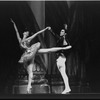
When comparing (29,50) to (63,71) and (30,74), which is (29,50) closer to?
(30,74)

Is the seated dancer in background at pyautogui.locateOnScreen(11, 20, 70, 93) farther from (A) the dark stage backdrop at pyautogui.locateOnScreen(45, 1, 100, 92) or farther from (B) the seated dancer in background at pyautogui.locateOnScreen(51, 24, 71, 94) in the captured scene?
(A) the dark stage backdrop at pyautogui.locateOnScreen(45, 1, 100, 92)

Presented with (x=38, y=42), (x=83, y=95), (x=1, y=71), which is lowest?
(x=83, y=95)

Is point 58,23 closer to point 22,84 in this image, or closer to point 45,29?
point 45,29

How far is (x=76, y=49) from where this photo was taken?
27.1ft

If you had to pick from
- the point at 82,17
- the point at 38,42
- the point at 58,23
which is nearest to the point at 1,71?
the point at 38,42

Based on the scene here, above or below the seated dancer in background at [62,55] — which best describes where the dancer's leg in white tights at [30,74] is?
below

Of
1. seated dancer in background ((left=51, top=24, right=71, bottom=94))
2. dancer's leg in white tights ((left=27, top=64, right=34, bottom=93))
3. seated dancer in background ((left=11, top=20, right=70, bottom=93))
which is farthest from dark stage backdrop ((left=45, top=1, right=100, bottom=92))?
dancer's leg in white tights ((left=27, top=64, right=34, bottom=93))

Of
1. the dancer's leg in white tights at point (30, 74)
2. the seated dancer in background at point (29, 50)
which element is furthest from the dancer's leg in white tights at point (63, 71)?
the dancer's leg in white tights at point (30, 74)

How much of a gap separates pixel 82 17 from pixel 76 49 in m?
0.77

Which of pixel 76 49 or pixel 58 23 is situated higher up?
pixel 58 23

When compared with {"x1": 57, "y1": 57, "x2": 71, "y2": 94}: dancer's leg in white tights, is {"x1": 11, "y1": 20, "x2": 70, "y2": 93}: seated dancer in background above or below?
above

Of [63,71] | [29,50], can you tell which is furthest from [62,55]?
[29,50]

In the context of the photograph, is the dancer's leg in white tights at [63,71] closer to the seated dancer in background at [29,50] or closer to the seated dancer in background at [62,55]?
the seated dancer in background at [62,55]

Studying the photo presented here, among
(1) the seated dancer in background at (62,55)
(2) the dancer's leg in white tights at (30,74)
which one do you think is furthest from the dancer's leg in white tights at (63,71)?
(2) the dancer's leg in white tights at (30,74)
